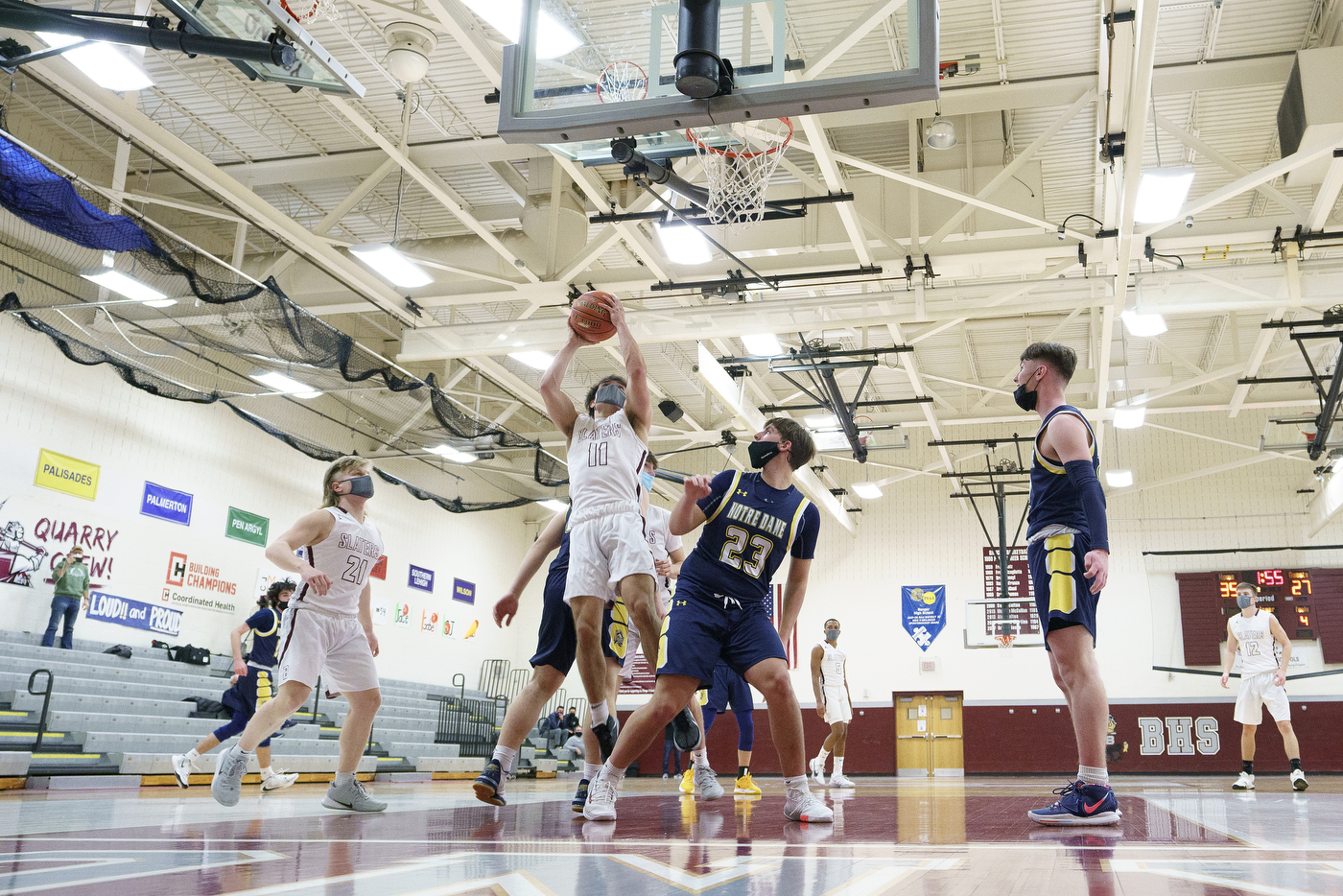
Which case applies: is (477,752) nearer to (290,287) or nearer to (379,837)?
(290,287)

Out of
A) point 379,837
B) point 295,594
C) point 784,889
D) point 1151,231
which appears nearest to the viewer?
point 784,889

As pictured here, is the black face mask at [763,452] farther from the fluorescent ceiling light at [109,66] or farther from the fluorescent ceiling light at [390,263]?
the fluorescent ceiling light at [390,263]

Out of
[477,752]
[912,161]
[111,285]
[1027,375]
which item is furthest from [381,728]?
[1027,375]

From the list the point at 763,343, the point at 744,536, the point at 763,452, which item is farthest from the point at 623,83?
the point at 763,343

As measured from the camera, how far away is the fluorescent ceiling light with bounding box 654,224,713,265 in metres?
10.1

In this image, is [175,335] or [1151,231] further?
[175,335]

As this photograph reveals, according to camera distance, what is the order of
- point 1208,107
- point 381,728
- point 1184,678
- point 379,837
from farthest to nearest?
point 1184,678
point 381,728
point 1208,107
point 379,837

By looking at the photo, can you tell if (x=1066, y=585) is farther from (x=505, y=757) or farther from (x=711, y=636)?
(x=505, y=757)

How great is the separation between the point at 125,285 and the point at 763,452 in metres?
7.97

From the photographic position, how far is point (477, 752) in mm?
18391

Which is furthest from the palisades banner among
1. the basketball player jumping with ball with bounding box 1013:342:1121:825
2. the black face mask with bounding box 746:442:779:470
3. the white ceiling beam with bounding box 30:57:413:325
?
the basketball player jumping with ball with bounding box 1013:342:1121:825

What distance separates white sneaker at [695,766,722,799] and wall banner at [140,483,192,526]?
11264 millimetres

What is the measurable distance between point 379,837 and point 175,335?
881cm

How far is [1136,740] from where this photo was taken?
1991 cm
